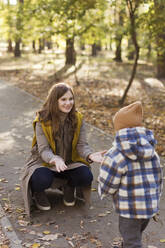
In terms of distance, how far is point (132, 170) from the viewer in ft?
9.59

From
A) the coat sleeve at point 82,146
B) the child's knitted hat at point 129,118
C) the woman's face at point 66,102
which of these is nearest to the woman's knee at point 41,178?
the coat sleeve at point 82,146

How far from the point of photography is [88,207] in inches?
179

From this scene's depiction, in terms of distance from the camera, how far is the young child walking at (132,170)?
2.87 metres

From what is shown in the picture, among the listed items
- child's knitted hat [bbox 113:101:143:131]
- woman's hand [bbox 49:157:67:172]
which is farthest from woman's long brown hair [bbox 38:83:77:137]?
child's knitted hat [bbox 113:101:143:131]

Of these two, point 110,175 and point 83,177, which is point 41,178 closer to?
point 83,177

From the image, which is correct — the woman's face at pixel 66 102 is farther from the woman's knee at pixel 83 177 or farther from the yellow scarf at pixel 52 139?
the woman's knee at pixel 83 177

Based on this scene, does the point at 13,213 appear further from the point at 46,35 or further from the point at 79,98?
the point at 46,35

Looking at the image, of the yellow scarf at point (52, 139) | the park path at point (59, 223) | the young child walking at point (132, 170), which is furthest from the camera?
the yellow scarf at point (52, 139)

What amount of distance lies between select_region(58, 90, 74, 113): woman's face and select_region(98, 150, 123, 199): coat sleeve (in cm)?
147

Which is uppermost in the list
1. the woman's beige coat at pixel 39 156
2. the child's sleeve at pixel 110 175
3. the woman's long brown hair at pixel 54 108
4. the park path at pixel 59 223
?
the woman's long brown hair at pixel 54 108

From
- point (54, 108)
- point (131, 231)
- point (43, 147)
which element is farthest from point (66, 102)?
point (131, 231)

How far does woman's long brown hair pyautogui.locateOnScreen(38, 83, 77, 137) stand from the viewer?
4227 millimetres

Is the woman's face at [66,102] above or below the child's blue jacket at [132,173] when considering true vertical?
above

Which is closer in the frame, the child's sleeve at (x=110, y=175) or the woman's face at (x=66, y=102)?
the child's sleeve at (x=110, y=175)
